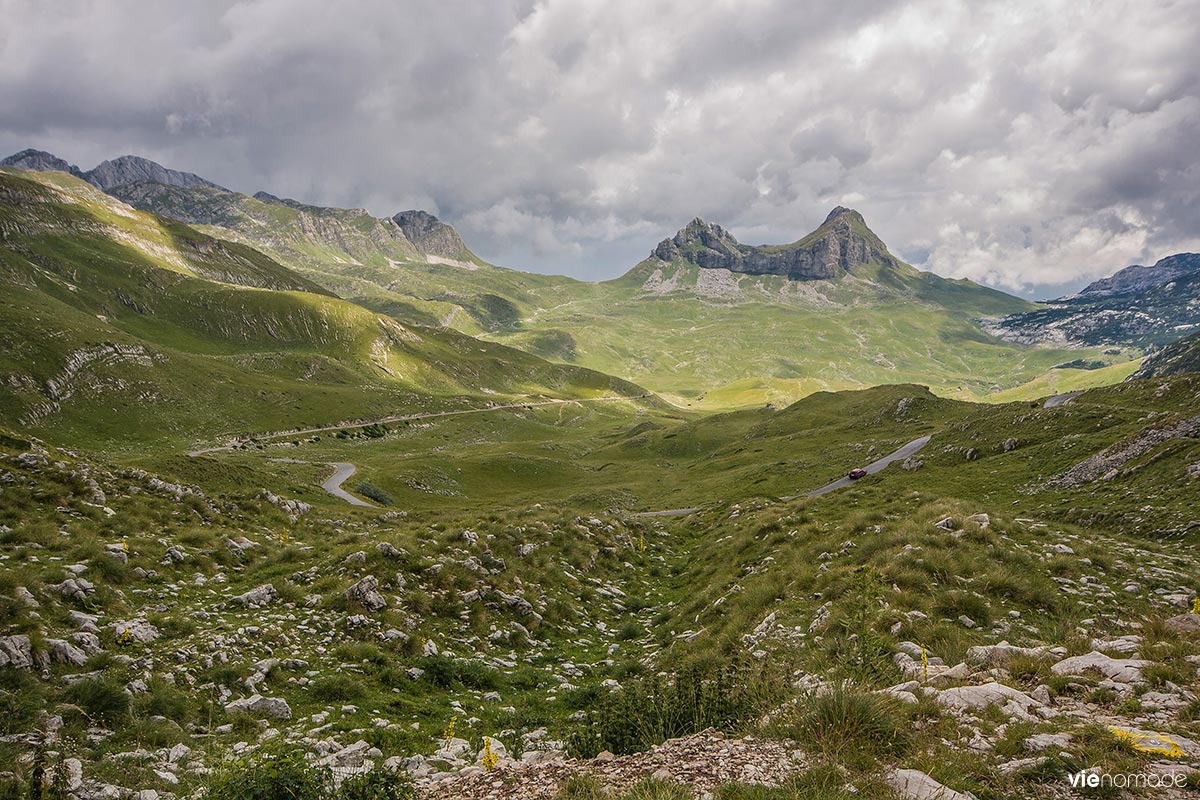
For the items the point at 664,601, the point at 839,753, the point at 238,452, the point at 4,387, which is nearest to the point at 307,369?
the point at 4,387

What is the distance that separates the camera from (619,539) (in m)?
27.3

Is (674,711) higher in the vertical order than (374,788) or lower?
lower

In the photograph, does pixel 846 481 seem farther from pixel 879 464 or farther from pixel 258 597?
pixel 258 597

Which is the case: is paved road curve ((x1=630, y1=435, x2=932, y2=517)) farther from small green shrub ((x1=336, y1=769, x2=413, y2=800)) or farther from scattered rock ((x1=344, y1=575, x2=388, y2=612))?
small green shrub ((x1=336, y1=769, x2=413, y2=800))

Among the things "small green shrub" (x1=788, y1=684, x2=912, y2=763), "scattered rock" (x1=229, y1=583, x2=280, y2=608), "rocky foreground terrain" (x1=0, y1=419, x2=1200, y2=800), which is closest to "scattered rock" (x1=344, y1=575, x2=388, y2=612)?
"rocky foreground terrain" (x1=0, y1=419, x2=1200, y2=800)

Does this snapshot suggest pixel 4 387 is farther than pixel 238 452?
Yes

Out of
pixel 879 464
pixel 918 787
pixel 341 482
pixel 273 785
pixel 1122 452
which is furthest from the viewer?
pixel 341 482

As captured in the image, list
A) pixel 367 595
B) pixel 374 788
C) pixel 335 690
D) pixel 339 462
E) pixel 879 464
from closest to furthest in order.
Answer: pixel 374 788
pixel 335 690
pixel 367 595
pixel 879 464
pixel 339 462

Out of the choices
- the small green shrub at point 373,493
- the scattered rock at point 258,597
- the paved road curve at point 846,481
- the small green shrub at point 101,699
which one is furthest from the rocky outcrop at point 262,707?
the small green shrub at point 373,493

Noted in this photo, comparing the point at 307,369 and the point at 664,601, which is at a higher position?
the point at 307,369

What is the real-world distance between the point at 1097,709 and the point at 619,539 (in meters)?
21.3

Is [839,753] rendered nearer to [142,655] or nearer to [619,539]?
[142,655]

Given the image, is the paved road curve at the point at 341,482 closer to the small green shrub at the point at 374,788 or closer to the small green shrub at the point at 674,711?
the small green shrub at the point at 674,711

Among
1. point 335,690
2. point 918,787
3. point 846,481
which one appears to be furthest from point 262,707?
point 846,481
